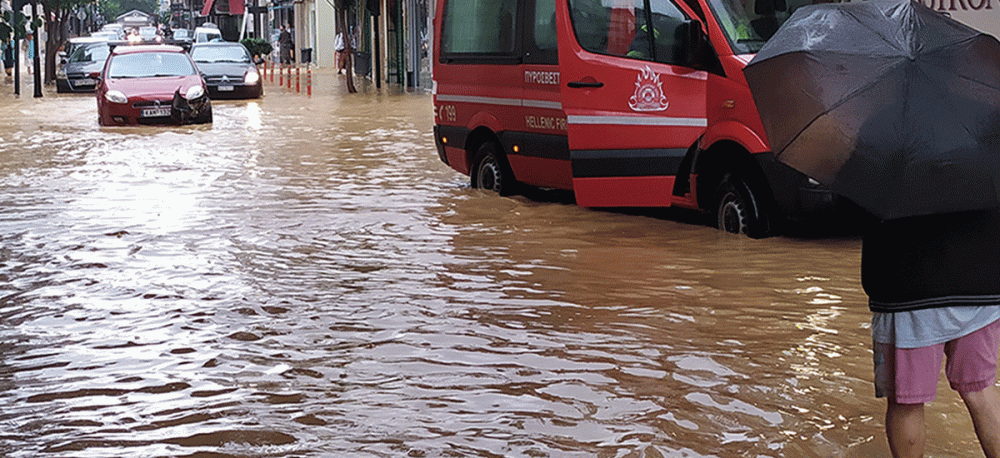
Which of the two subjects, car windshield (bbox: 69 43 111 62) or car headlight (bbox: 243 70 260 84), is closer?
car headlight (bbox: 243 70 260 84)

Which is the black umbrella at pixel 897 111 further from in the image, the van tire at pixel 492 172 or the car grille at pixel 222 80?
the car grille at pixel 222 80

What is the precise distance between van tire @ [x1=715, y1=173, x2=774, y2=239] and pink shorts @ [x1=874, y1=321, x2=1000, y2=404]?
216 inches

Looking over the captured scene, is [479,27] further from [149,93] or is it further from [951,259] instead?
[149,93]

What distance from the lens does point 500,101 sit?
471 inches

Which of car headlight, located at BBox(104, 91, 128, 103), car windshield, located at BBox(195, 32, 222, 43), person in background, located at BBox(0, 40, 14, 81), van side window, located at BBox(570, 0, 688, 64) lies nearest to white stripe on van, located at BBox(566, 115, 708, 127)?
van side window, located at BBox(570, 0, 688, 64)

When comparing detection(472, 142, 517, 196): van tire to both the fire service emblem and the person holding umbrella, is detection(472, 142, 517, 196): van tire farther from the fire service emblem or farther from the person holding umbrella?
the person holding umbrella

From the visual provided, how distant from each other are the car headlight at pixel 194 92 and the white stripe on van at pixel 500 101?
1059cm

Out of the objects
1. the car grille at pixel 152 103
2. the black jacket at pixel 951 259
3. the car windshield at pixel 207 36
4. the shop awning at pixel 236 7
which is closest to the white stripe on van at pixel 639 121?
the black jacket at pixel 951 259

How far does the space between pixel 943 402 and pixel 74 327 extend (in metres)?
4.26

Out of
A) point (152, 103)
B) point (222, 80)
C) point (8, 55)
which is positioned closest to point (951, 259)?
point (152, 103)

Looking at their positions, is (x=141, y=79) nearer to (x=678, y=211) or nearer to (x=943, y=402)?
(x=678, y=211)

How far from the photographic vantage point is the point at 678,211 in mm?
11445

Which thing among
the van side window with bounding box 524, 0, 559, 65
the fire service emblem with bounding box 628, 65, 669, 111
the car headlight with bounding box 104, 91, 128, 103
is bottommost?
the car headlight with bounding box 104, 91, 128, 103

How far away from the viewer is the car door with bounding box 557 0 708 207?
9.73 meters
